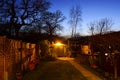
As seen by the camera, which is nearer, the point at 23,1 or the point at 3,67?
the point at 3,67

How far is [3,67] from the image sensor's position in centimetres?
1221

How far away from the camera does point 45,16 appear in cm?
3575

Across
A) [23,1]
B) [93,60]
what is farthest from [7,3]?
[93,60]

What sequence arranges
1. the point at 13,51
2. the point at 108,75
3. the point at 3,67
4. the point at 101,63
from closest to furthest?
the point at 3,67 < the point at 13,51 < the point at 108,75 < the point at 101,63

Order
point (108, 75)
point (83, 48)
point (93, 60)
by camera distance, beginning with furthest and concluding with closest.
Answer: point (83, 48)
point (93, 60)
point (108, 75)

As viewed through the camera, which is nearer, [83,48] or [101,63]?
[101,63]

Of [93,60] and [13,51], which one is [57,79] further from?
[93,60]

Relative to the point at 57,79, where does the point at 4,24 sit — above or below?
above

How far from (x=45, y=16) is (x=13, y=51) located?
21402mm

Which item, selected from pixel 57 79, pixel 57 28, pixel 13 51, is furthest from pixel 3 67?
pixel 57 28

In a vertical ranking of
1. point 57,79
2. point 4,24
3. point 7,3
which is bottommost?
point 57,79

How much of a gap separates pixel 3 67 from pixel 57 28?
37.1m

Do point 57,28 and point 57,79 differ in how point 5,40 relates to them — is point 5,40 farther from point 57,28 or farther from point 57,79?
point 57,28

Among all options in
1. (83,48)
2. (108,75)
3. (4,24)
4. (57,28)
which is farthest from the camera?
(57,28)
